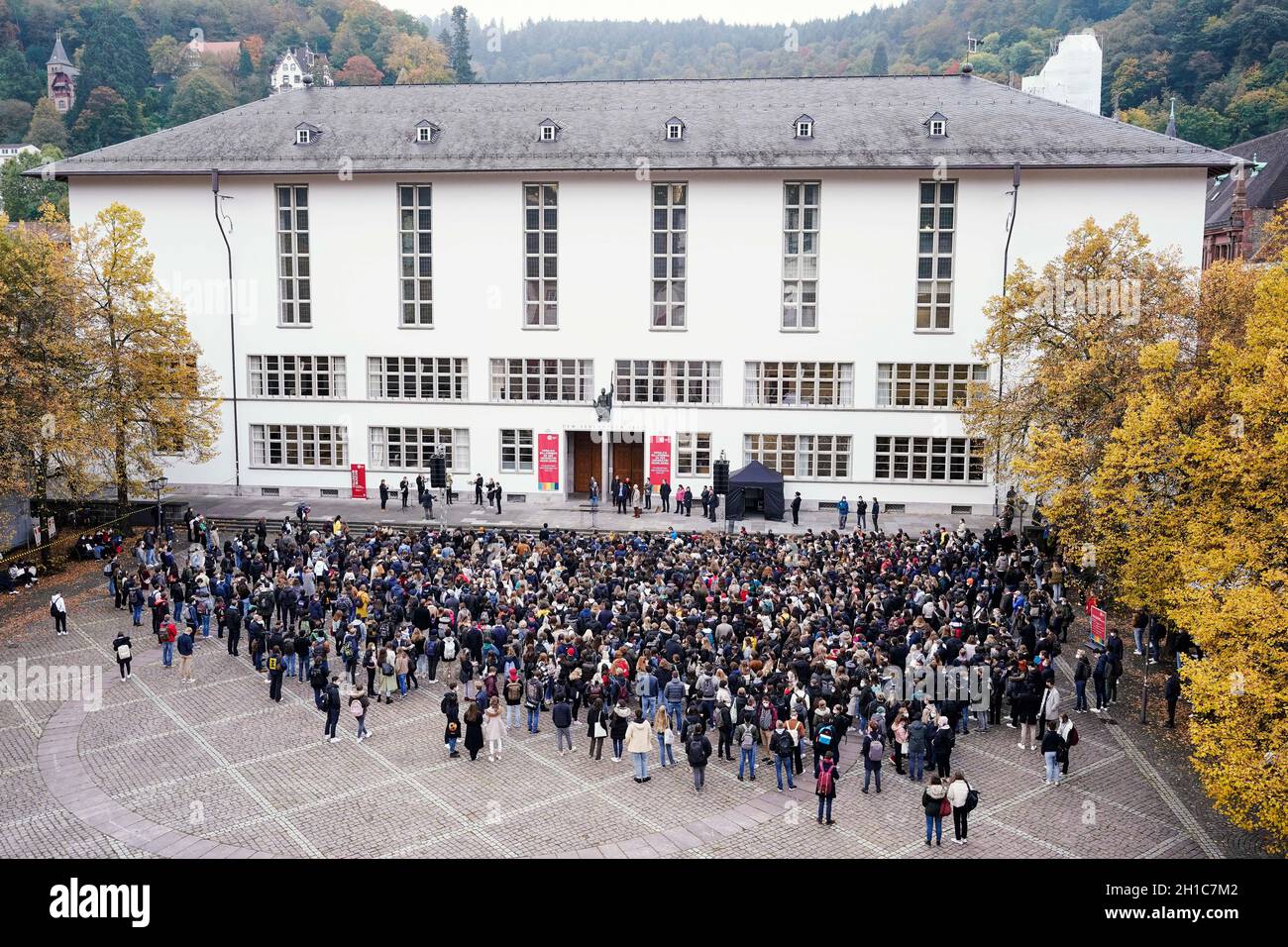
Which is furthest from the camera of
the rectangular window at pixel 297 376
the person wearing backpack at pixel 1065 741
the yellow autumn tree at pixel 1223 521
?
A: the rectangular window at pixel 297 376

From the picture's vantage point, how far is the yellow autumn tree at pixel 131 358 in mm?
40875

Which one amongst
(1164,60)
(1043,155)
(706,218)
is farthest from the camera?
(1164,60)

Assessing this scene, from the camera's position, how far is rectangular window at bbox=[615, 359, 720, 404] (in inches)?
1913

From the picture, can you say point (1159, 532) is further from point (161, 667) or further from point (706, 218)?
point (706, 218)

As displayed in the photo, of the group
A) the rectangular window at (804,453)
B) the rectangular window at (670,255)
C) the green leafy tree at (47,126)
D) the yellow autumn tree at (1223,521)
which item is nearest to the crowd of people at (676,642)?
the yellow autumn tree at (1223,521)

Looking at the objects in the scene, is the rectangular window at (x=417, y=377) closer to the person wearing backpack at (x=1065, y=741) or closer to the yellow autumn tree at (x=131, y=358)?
the yellow autumn tree at (x=131, y=358)

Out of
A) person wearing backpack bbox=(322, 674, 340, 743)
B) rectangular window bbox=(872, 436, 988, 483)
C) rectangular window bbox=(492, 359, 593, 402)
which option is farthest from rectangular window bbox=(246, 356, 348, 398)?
person wearing backpack bbox=(322, 674, 340, 743)

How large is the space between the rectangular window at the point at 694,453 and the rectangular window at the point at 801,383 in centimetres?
288

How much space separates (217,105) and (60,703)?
4305 inches

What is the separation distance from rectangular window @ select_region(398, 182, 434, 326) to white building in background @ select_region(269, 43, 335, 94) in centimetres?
7322

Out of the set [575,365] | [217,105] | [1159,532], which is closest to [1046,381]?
[1159,532]

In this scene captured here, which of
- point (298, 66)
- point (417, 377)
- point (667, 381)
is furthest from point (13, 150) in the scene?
point (667, 381)

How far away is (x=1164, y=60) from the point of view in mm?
105500

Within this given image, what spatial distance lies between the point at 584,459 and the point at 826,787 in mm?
33810
